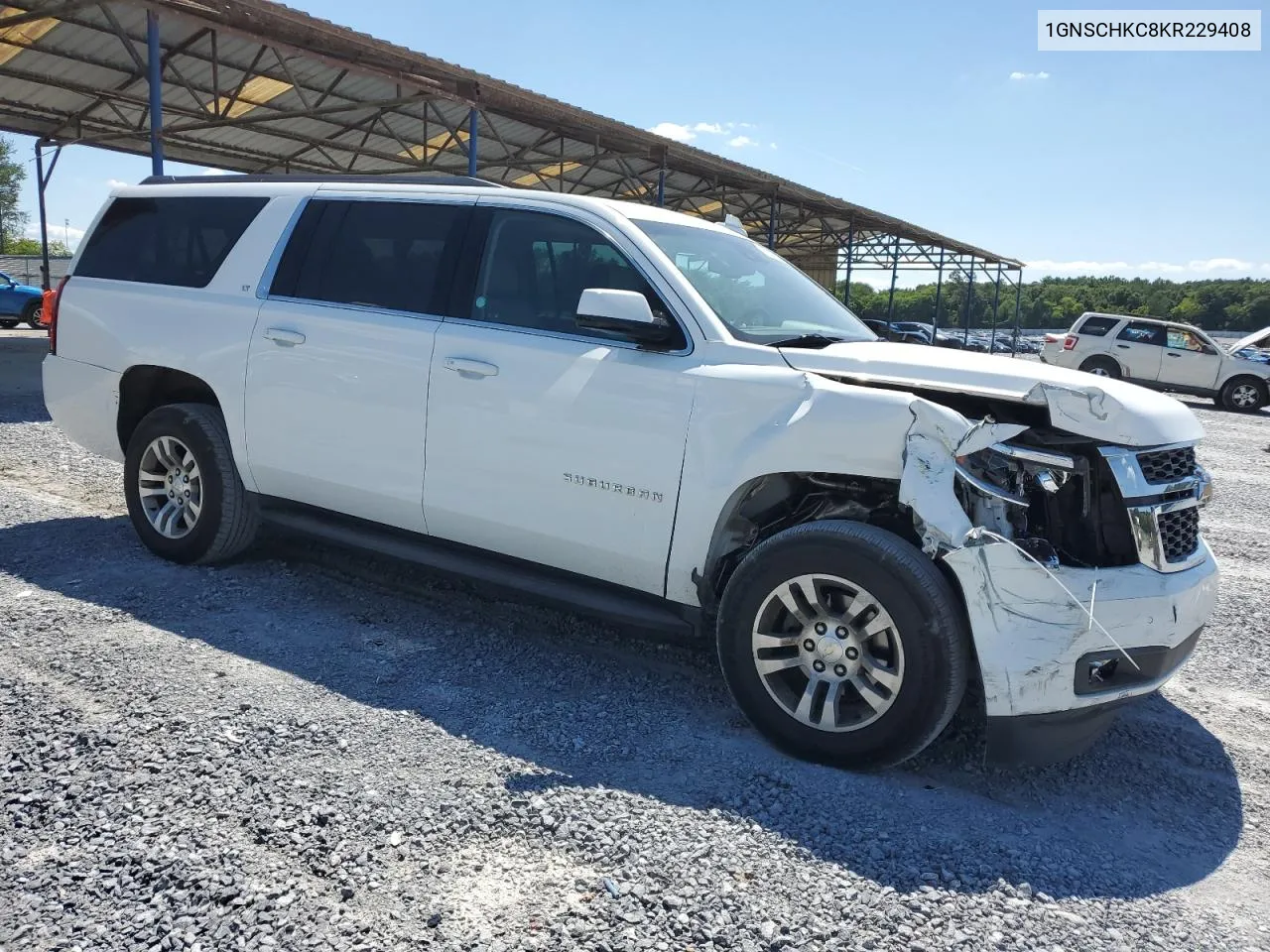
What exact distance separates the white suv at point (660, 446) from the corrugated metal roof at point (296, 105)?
26.6ft

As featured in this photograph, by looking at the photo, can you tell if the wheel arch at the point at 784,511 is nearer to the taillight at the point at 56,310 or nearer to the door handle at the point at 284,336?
the door handle at the point at 284,336

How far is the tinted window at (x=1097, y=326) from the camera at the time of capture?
21047 mm

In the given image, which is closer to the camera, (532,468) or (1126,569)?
(1126,569)

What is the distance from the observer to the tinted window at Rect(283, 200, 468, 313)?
13.6 ft

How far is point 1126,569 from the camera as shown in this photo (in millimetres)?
2939

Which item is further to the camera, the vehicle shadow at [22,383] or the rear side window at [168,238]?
the vehicle shadow at [22,383]

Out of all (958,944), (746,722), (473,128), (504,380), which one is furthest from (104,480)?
(473,128)

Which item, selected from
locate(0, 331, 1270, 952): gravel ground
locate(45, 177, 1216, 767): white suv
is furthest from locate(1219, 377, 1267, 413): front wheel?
locate(45, 177, 1216, 767): white suv

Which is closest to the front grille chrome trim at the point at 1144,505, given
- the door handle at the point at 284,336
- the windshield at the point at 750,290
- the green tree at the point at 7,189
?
the windshield at the point at 750,290

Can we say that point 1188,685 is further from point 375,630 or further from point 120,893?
point 120,893

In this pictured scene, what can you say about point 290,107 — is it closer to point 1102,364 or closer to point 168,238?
point 168,238

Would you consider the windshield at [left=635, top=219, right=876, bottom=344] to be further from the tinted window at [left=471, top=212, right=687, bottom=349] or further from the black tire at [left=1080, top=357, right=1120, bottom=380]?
the black tire at [left=1080, top=357, right=1120, bottom=380]

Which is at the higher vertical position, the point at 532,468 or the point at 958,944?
the point at 532,468

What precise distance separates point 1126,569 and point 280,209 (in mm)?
4117
